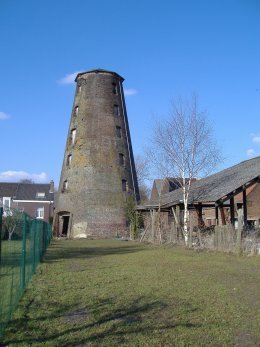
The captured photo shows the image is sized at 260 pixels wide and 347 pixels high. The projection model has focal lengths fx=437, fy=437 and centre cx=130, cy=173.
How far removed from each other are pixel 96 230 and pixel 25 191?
2807 cm

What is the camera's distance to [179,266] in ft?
49.6

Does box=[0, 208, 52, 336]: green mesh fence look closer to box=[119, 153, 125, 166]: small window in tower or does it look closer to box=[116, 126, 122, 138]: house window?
box=[119, 153, 125, 166]: small window in tower

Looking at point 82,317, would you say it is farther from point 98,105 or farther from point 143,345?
point 98,105

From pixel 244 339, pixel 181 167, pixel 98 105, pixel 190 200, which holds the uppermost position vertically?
pixel 98 105

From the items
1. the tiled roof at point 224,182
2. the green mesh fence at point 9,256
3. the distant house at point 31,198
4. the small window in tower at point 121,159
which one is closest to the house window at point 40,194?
the distant house at point 31,198

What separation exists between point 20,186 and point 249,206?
→ 38931 millimetres

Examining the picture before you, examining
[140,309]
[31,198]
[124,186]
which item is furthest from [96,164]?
[140,309]

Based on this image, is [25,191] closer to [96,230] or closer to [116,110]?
[116,110]

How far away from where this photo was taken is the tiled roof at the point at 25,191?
220 ft

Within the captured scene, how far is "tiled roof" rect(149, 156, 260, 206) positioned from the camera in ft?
76.5

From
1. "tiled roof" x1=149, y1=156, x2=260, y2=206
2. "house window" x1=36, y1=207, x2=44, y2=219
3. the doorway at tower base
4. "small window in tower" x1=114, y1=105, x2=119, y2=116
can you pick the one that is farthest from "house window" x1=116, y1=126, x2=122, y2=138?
"house window" x1=36, y1=207, x2=44, y2=219

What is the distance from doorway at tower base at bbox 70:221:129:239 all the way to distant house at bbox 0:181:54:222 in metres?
22.5

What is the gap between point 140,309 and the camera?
26.1ft

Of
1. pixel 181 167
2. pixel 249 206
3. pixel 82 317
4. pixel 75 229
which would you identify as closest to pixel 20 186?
pixel 75 229
